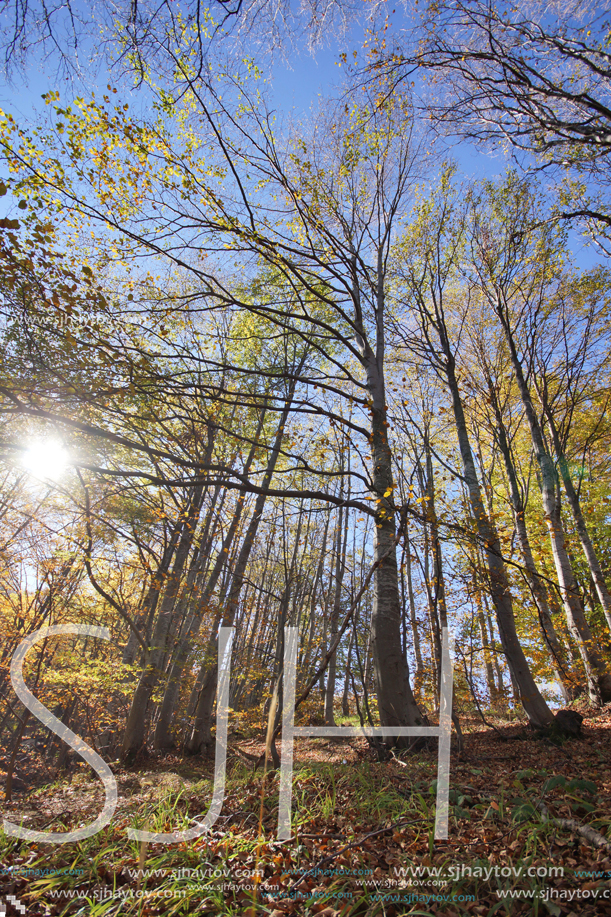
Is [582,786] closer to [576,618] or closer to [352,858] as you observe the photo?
[352,858]

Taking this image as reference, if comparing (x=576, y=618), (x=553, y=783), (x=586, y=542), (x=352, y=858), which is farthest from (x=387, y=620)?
(x=586, y=542)

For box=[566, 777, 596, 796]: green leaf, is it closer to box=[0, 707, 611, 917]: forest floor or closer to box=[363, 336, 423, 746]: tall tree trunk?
box=[0, 707, 611, 917]: forest floor

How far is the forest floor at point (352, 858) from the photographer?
63.1 inches

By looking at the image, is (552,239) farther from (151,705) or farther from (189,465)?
(151,705)

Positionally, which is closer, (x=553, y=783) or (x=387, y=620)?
(x=553, y=783)

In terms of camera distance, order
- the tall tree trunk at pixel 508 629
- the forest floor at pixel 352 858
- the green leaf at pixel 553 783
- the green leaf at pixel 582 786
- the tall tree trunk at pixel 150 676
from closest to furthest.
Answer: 1. the forest floor at pixel 352 858
2. the green leaf at pixel 582 786
3. the green leaf at pixel 553 783
4. the tall tree trunk at pixel 508 629
5. the tall tree trunk at pixel 150 676

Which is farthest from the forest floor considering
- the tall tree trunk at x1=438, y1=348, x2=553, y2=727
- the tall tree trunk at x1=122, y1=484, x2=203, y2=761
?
the tall tree trunk at x1=122, y1=484, x2=203, y2=761

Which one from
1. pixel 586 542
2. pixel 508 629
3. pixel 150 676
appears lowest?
pixel 150 676

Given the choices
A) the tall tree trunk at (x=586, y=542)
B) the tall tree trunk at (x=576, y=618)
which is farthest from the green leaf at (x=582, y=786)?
the tall tree trunk at (x=586, y=542)

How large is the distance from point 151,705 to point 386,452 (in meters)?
13.7

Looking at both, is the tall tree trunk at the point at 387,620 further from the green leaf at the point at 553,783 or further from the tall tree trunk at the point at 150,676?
the tall tree trunk at the point at 150,676

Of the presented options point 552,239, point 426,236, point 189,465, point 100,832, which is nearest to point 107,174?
point 189,465

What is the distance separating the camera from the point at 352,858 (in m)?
1.93

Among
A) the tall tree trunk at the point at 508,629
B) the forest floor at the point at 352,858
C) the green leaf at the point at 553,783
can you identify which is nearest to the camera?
the forest floor at the point at 352,858
